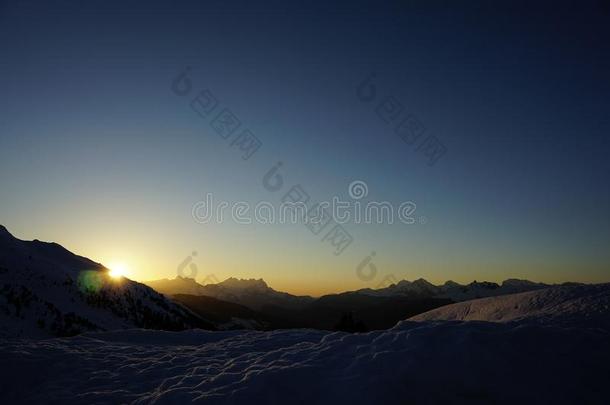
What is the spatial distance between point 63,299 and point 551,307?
142 ft

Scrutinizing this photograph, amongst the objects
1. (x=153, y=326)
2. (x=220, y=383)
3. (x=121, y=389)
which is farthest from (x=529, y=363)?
(x=153, y=326)

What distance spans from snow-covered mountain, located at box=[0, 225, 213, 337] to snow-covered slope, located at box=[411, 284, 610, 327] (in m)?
25.6

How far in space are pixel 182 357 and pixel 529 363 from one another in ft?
32.7

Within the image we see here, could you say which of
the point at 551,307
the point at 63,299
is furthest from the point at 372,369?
the point at 63,299

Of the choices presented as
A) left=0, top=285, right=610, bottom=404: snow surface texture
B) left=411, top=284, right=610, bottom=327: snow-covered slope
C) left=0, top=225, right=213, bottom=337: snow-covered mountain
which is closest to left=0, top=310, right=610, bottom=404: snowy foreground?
left=0, top=285, right=610, bottom=404: snow surface texture

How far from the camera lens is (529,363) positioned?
24.6 ft

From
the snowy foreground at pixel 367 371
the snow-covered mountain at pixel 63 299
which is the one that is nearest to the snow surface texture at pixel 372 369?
the snowy foreground at pixel 367 371

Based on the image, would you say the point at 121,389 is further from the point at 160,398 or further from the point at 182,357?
the point at 182,357

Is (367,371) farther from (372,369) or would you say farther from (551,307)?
(551,307)

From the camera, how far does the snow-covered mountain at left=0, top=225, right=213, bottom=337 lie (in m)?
28.7

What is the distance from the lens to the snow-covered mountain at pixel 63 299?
28734 millimetres

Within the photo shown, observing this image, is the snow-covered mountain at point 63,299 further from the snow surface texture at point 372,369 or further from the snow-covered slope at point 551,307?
the snow-covered slope at point 551,307

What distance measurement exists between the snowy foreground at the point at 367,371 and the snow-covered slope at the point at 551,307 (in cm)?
144

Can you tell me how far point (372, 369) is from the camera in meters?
8.02
